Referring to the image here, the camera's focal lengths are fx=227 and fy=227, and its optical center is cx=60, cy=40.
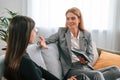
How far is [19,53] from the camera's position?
1520mm

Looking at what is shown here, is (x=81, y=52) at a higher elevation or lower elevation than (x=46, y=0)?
lower

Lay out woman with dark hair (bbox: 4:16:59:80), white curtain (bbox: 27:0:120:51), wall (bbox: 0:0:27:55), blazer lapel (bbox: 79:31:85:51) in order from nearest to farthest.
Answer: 1. woman with dark hair (bbox: 4:16:59:80)
2. blazer lapel (bbox: 79:31:85:51)
3. white curtain (bbox: 27:0:120:51)
4. wall (bbox: 0:0:27:55)

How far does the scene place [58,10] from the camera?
12.2 ft

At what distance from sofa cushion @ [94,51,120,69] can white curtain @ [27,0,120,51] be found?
2.86ft

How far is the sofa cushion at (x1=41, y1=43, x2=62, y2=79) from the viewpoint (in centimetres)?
235

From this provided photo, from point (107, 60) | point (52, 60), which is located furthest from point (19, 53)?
point (107, 60)

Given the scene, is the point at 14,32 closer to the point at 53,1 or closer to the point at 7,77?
the point at 7,77

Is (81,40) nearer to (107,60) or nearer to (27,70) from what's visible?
(107,60)

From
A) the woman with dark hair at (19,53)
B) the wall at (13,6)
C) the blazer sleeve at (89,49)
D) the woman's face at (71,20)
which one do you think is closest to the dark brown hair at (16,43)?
the woman with dark hair at (19,53)

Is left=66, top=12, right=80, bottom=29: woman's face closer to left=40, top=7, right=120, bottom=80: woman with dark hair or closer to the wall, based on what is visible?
left=40, top=7, right=120, bottom=80: woman with dark hair

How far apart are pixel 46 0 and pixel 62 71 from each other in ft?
5.43

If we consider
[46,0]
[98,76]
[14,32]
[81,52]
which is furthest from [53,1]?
[14,32]

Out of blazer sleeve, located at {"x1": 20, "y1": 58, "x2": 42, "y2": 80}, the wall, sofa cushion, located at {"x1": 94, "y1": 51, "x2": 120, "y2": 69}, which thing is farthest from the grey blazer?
the wall

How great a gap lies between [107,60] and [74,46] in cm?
46
